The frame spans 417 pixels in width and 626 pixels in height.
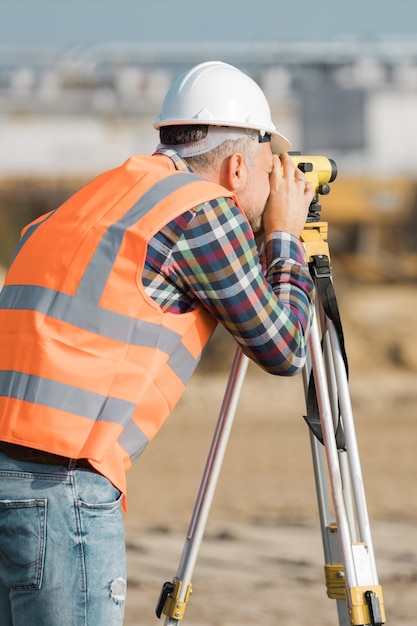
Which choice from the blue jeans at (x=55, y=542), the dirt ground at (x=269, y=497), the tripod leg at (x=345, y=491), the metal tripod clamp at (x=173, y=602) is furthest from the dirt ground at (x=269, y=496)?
the blue jeans at (x=55, y=542)

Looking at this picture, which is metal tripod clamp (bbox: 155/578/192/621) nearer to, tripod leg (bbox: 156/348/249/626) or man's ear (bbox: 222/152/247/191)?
tripod leg (bbox: 156/348/249/626)

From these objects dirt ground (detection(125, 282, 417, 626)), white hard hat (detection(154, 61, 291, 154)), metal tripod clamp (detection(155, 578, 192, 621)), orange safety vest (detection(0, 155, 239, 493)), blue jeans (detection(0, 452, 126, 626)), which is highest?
dirt ground (detection(125, 282, 417, 626))

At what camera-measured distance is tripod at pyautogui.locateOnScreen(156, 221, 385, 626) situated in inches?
93.8

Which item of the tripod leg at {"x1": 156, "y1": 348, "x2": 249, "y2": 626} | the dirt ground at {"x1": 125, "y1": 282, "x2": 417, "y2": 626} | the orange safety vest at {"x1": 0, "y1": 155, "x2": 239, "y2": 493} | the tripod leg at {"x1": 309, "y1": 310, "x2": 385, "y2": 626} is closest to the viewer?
the orange safety vest at {"x1": 0, "y1": 155, "x2": 239, "y2": 493}

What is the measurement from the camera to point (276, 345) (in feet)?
6.47

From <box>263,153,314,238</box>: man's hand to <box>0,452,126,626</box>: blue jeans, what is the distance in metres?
0.67

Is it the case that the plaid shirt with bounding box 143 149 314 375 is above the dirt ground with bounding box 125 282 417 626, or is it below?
below

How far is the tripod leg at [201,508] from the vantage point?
8.64 ft

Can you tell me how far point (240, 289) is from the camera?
1.92 metres

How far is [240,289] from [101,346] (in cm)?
29

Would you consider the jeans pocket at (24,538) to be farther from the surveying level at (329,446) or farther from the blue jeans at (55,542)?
the surveying level at (329,446)

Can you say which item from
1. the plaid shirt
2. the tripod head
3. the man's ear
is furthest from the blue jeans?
the tripod head

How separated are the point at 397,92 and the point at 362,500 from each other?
20798mm

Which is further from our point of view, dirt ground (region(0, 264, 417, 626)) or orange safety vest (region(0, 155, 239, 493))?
dirt ground (region(0, 264, 417, 626))
